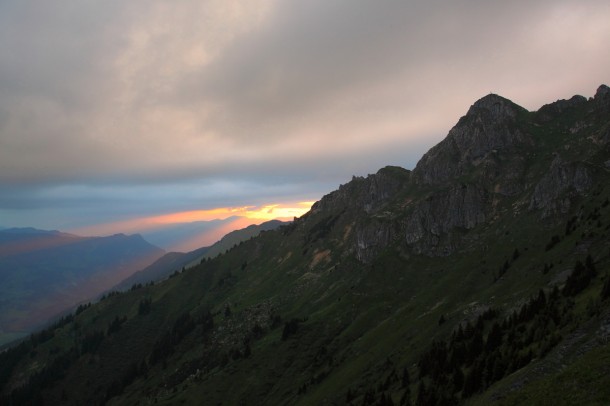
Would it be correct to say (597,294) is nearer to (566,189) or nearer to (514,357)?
(514,357)

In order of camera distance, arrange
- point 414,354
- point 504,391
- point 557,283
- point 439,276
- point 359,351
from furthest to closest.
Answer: point 439,276 → point 359,351 → point 414,354 → point 557,283 → point 504,391

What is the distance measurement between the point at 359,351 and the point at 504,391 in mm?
110249

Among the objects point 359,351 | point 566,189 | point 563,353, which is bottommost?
point 359,351

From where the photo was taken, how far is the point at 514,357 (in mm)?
76875

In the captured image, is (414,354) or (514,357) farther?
(414,354)

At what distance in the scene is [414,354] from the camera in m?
132

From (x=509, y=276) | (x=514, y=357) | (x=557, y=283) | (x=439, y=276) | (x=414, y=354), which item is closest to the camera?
(x=514, y=357)

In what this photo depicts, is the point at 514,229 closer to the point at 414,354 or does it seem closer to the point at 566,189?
Answer: the point at 566,189

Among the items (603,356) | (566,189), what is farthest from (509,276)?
(603,356)

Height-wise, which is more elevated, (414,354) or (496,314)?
(496,314)

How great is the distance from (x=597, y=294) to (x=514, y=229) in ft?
358

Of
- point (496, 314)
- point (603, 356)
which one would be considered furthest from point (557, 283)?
point (603, 356)

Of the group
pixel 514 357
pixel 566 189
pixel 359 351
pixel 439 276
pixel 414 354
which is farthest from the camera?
pixel 439 276

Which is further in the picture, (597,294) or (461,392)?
(597,294)
